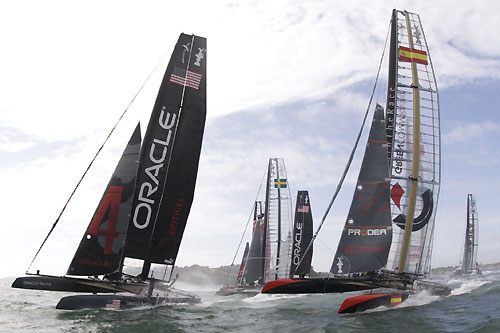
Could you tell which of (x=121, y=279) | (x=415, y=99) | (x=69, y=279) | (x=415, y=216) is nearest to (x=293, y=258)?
(x=415, y=216)

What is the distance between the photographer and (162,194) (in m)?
17.1

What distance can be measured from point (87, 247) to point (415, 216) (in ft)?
44.7

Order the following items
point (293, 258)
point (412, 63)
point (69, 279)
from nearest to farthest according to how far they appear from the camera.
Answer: point (69, 279), point (412, 63), point (293, 258)

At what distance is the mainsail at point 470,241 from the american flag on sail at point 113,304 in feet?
158

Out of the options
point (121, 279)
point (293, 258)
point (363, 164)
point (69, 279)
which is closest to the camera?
point (69, 279)

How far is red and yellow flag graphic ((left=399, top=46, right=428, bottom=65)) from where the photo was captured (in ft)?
69.5

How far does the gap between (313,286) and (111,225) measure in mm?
7378

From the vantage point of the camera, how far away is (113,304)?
1445 cm

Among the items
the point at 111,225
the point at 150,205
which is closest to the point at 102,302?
the point at 111,225

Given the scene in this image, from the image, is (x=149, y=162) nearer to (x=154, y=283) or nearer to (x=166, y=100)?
(x=166, y=100)

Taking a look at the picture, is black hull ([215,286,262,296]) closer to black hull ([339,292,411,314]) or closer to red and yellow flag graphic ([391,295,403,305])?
red and yellow flag graphic ([391,295,403,305])

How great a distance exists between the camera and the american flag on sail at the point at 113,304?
14367mm

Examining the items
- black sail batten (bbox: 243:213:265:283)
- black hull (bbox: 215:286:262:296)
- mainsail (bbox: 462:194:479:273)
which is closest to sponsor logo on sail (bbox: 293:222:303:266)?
black sail batten (bbox: 243:213:265:283)

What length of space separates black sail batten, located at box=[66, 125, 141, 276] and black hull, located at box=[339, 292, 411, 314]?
7.96 meters
